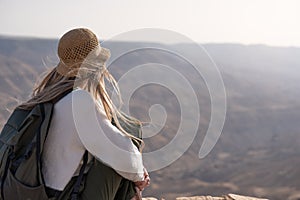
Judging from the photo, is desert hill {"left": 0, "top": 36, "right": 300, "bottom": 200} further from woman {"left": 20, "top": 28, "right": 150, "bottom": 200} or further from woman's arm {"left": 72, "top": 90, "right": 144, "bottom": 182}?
woman's arm {"left": 72, "top": 90, "right": 144, "bottom": 182}

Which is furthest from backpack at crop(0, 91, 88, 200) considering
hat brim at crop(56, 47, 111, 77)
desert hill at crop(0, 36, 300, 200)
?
desert hill at crop(0, 36, 300, 200)

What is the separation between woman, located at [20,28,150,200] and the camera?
5.59ft

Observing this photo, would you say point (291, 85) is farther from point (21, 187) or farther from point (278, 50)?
point (21, 187)

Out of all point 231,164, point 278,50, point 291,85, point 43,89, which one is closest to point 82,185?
point 43,89

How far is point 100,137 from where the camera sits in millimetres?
1707

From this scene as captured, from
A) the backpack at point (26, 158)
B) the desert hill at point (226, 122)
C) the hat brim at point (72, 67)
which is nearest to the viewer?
the backpack at point (26, 158)

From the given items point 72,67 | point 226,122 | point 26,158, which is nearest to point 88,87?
point 72,67

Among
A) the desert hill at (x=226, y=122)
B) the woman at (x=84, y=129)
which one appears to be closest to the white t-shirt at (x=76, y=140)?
the woman at (x=84, y=129)

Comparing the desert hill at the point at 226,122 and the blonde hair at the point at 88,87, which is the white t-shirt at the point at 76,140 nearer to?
the blonde hair at the point at 88,87

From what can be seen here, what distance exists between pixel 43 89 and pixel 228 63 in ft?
269

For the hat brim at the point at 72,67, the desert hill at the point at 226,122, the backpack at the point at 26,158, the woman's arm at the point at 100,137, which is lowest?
the desert hill at the point at 226,122

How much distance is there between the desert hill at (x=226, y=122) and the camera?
63.9ft

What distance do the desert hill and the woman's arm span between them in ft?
1.30

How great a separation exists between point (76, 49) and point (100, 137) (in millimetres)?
378
